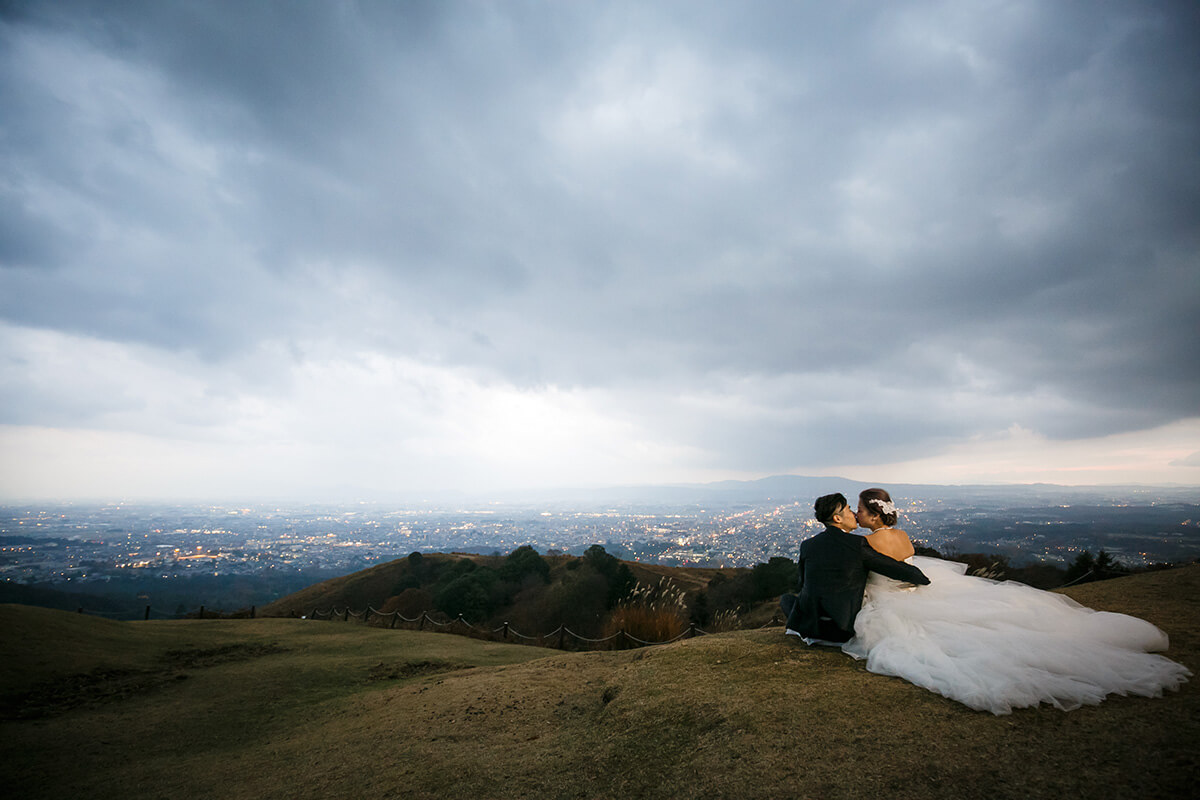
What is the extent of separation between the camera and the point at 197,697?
24.7ft

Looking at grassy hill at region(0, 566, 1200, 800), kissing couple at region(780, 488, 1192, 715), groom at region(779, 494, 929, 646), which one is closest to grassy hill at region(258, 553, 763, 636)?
grassy hill at region(0, 566, 1200, 800)

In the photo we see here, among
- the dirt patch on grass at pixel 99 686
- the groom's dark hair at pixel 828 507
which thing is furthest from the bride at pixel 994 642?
the dirt patch on grass at pixel 99 686

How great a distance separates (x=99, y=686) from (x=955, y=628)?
525 inches

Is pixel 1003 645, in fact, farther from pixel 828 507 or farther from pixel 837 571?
pixel 828 507

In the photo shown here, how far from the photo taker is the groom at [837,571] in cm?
479

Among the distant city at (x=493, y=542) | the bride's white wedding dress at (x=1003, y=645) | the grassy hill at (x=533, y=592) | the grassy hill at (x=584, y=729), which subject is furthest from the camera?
the distant city at (x=493, y=542)

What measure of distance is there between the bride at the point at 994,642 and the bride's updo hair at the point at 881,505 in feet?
0.04

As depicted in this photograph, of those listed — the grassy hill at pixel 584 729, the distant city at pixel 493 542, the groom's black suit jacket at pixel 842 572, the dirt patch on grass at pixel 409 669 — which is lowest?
the distant city at pixel 493 542

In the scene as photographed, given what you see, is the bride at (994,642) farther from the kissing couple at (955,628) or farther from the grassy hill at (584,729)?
the grassy hill at (584,729)

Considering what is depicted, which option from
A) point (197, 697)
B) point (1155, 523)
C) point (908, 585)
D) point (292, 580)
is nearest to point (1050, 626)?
point (908, 585)

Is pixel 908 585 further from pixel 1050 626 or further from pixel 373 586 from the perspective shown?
pixel 373 586

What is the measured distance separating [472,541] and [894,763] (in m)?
94.5

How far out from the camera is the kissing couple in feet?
10.9

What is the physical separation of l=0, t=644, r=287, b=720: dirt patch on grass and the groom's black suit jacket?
1119cm
